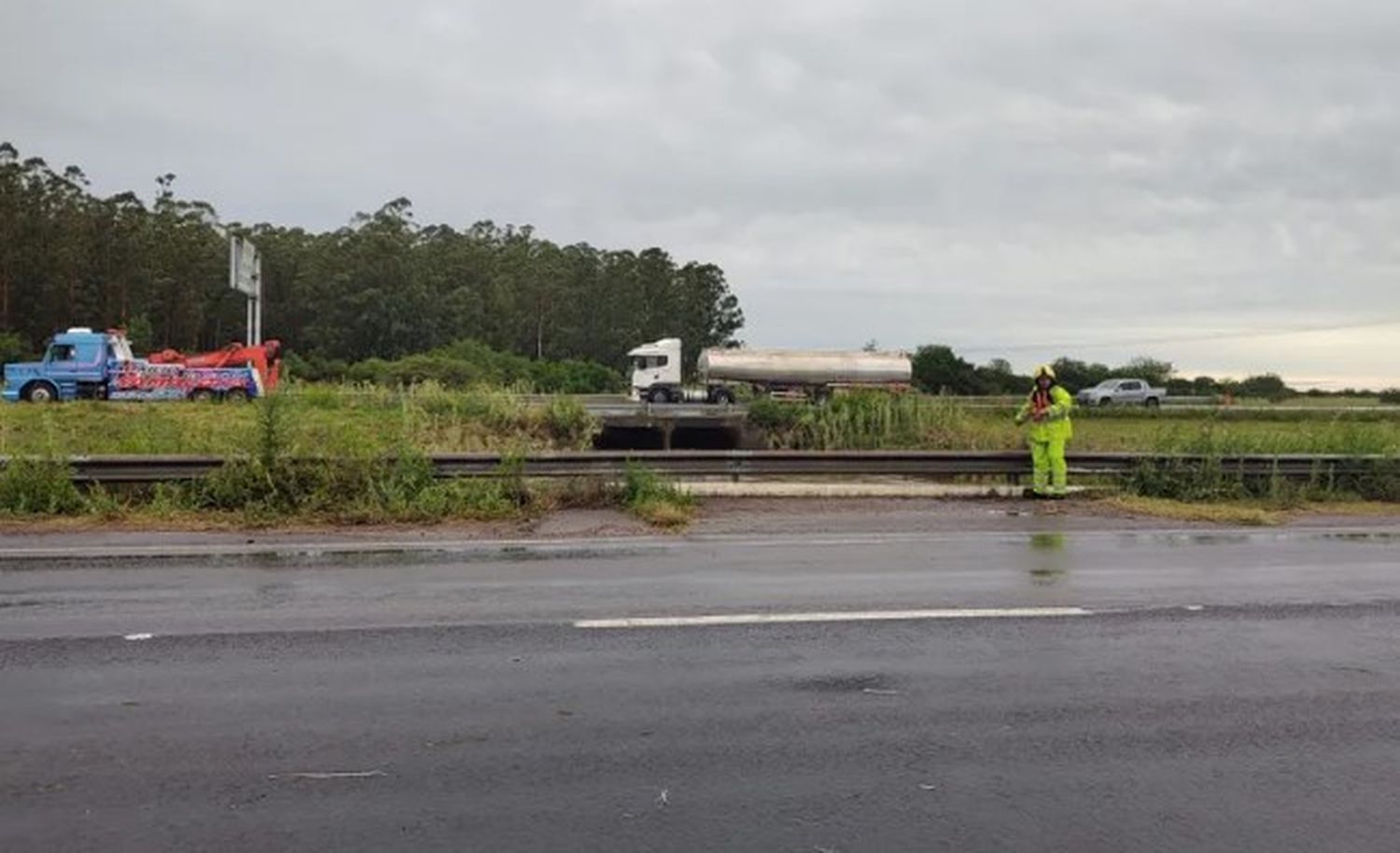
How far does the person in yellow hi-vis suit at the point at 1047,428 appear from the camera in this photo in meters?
15.5

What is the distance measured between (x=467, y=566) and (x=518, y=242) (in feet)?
364

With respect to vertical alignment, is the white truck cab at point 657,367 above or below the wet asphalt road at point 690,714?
above

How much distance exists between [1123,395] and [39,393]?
5393cm

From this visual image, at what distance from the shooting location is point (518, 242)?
11781 cm

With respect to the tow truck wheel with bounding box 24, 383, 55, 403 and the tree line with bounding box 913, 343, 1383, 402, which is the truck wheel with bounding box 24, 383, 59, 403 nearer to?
the tow truck wheel with bounding box 24, 383, 55, 403

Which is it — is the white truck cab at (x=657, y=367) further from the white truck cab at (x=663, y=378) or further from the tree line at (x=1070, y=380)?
the tree line at (x=1070, y=380)

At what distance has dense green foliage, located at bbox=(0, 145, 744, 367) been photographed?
7019cm

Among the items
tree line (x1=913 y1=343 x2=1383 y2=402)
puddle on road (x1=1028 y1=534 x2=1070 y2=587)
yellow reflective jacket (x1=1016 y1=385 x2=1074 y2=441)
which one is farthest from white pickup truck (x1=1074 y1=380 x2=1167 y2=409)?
puddle on road (x1=1028 y1=534 x2=1070 y2=587)

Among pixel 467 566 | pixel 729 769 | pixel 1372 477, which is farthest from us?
pixel 1372 477

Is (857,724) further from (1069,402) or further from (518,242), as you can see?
(518,242)

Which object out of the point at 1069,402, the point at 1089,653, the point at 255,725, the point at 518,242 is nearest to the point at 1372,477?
the point at 1069,402

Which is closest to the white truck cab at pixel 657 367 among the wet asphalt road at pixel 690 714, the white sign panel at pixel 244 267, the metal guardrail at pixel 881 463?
the white sign panel at pixel 244 267

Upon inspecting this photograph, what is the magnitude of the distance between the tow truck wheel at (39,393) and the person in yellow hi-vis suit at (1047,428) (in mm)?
31489

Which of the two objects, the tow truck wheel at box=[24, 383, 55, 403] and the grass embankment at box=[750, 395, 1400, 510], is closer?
the grass embankment at box=[750, 395, 1400, 510]
